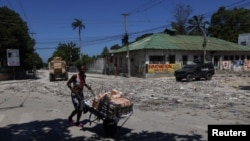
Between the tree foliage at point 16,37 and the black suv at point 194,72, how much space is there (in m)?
24.3

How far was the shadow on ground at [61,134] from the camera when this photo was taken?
8.91 metres

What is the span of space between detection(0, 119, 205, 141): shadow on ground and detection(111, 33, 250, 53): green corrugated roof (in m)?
35.9

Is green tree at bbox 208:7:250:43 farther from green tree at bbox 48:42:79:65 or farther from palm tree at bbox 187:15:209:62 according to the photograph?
green tree at bbox 48:42:79:65

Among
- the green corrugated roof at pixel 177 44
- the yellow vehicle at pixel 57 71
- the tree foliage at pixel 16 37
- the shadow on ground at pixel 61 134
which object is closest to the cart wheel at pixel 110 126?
the shadow on ground at pixel 61 134

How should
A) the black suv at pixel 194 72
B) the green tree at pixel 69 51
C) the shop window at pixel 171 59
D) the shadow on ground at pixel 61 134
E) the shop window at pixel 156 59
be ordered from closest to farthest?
the shadow on ground at pixel 61 134 < the black suv at pixel 194 72 < the shop window at pixel 156 59 < the shop window at pixel 171 59 < the green tree at pixel 69 51

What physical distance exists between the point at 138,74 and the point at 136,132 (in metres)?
37.7

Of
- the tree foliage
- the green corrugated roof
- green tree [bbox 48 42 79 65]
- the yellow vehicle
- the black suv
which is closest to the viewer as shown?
the black suv

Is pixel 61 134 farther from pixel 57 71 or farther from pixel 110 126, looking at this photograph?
pixel 57 71

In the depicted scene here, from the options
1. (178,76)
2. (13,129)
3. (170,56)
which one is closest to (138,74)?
(170,56)

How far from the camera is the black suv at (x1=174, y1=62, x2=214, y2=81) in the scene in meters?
35.3

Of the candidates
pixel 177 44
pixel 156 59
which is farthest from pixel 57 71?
pixel 177 44

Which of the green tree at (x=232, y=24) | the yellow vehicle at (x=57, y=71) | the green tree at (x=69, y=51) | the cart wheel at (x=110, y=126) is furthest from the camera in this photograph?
the green tree at (x=69, y=51)

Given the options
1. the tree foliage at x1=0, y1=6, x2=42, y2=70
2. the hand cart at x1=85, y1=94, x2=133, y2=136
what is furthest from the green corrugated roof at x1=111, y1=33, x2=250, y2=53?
the hand cart at x1=85, y1=94, x2=133, y2=136

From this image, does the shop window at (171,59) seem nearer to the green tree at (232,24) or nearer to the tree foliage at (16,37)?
the tree foliage at (16,37)
